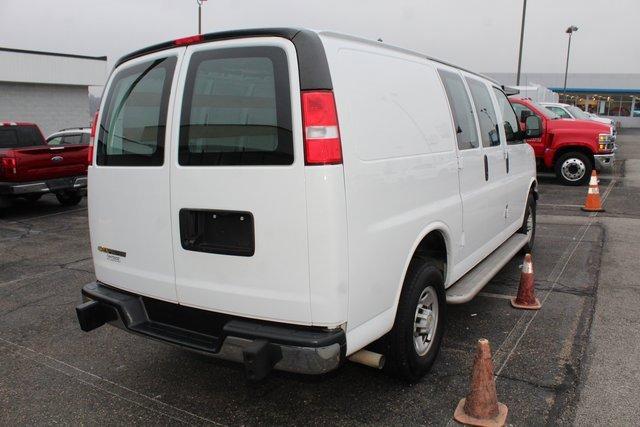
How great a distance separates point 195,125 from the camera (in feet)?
9.58

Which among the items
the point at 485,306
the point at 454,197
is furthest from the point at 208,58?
the point at 485,306

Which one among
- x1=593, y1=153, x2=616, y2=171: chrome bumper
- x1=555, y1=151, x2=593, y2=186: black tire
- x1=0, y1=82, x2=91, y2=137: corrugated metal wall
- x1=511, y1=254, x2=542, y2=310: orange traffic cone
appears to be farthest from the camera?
x1=0, y1=82, x2=91, y2=137: corrugated metal wall

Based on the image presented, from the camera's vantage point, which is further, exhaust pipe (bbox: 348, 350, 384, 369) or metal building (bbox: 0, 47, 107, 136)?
metal building (bbox: 0, 47, 107, 136)

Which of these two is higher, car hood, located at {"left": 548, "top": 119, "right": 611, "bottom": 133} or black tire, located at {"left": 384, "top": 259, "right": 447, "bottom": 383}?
car hood, located at {"left": 548, "top": 119, "right": 611, "bottom": 133}

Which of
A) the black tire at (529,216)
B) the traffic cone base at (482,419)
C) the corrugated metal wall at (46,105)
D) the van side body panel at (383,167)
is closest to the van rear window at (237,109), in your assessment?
the van side body panel at (383,167)

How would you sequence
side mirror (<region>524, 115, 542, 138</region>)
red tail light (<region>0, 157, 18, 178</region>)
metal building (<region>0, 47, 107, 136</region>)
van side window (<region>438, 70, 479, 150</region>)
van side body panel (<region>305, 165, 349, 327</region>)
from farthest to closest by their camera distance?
1. metal building (<region>0, 47, 107, 136</region>)
2. red tail light (<region>0, 157, 18, 178</region>)
3. side mirror (<region>524, 115, 542, 138</region>)
4. van side window (<region>438, 70, 479, 150</region>)
5. van side body panel (<region>305, 165, 349, 327</region>)

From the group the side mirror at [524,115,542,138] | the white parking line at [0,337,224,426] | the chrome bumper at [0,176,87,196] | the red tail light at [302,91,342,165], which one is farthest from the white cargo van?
the chrome bumper at [0,176,87,196]

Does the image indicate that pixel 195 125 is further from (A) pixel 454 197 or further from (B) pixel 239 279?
(A) pixel 454 197

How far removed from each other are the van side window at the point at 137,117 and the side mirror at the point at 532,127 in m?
4.15

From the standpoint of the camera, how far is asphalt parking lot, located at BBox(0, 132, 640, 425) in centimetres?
319

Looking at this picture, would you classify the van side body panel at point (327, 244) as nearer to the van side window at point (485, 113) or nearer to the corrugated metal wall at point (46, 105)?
the van side window at point (485, 113)

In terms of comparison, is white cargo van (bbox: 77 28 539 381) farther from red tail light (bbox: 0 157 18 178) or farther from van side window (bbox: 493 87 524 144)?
red tail light (bbox: 0 157 18 178)

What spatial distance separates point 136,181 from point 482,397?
231 cm

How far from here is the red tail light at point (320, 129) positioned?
2551 millimetres
